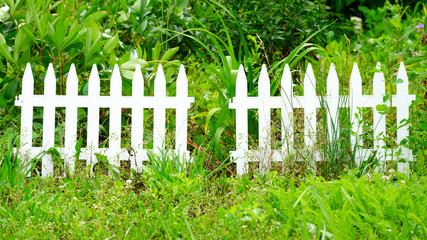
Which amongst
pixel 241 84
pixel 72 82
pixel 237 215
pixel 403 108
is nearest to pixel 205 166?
pixel 241 84

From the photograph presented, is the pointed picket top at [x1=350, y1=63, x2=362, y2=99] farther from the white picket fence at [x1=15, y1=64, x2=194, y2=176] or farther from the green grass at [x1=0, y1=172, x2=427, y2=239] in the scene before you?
the white picket fence at [x1=15, y1=64, x2=194, y2=176]

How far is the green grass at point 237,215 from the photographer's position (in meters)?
2.07

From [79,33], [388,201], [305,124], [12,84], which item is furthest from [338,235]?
[12,84]

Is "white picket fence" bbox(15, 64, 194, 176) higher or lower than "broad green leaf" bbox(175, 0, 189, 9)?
lower

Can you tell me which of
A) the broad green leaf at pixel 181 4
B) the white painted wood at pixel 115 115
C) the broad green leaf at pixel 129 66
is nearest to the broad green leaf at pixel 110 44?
the broad green leaf at pixel 129 66

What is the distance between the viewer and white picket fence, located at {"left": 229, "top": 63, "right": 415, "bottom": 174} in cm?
329

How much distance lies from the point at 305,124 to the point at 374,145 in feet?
1.88

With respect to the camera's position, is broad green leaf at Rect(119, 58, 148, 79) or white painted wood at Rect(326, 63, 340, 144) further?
broad green leaf at Rect(119, 58, 148, 79)

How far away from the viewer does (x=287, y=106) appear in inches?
132

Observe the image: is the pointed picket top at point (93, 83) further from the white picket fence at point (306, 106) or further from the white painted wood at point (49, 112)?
the white picket fence at point (306, 106)

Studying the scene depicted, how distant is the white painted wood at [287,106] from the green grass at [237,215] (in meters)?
0.75

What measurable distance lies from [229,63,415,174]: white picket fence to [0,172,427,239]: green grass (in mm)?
682

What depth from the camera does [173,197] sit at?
8.31ft

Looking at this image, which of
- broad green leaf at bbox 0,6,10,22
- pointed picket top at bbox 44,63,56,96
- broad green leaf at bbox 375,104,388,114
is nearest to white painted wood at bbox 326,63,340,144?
broad green leaf at bbox 375,104,388,114
